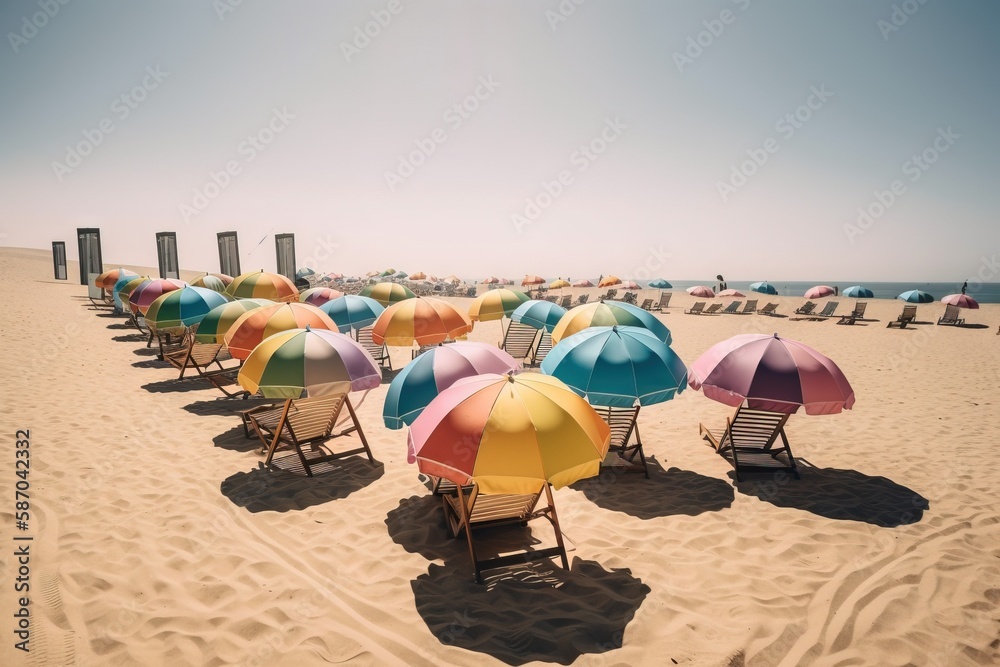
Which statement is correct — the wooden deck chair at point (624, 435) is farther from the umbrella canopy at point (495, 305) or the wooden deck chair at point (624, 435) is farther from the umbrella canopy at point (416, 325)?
the umbrella canopy at point (495, 305)

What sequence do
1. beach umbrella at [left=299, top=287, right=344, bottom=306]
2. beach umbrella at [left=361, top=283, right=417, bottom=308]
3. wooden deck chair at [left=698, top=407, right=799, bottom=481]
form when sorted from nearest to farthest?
1. wooden deck chair at [left=698, top=407, right=799, bottom=481]
2. beach umbrella at [left=361, top=283, right=417, bottom=308]
3. beach umbrella at [left=299, top=287, right=344, bottom=306]

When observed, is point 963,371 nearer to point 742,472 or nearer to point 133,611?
point 742,472

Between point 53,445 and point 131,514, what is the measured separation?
2.53 m

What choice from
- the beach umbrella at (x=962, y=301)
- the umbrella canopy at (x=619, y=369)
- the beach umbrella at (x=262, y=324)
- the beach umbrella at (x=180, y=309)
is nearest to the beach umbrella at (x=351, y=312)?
the beach umbrella at (x=180, y=309)

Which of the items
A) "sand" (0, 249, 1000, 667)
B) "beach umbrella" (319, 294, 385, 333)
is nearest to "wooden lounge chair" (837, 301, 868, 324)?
"sand" (0, 249, 1000, 667)

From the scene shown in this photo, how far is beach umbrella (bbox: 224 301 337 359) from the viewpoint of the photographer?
6.89 m

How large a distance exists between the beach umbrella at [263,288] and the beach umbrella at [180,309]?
2.13 meters

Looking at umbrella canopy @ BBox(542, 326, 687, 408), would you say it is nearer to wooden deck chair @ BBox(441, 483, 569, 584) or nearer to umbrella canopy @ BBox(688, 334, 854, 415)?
umbrella canopy @ BBox(688, 334, 854, 415)

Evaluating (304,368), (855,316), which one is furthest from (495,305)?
(855,316)

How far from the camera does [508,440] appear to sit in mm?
3197

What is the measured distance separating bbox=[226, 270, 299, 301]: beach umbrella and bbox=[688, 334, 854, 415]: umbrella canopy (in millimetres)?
10880

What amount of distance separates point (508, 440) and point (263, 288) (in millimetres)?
11295

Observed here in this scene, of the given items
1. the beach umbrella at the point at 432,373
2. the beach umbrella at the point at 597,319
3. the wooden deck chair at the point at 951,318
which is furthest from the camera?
the wooden deck chair at the point at 951,318

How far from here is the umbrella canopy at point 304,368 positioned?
518 cm
